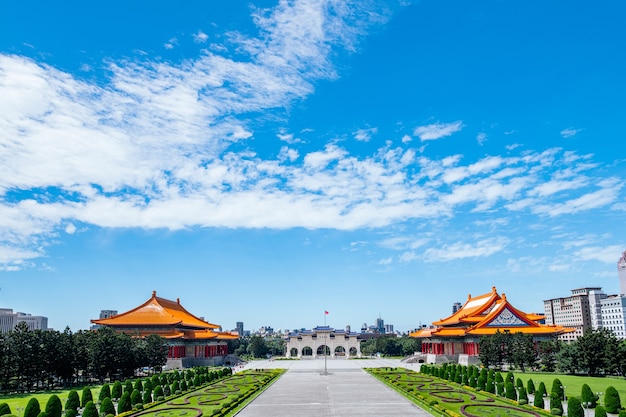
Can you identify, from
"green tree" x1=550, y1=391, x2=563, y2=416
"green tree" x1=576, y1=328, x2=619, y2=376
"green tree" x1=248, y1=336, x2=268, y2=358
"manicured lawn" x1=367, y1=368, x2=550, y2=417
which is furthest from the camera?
"green tree" x1=248, y1=336, x2=268, y2=358

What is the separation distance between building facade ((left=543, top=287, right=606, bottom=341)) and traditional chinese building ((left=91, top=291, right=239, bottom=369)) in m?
100

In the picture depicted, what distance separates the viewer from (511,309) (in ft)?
204

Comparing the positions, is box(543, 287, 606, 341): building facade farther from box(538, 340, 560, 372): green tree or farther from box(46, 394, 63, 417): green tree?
box(46, 394, 63, 417): green tree

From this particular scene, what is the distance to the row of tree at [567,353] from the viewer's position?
41.2 meters

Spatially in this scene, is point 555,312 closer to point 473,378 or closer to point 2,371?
point 473,378

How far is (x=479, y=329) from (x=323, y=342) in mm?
50209

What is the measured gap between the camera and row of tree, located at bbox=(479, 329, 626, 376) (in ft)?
135

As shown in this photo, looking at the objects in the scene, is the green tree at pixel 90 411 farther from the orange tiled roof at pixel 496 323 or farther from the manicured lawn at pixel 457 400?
the orange tiled roof at pixel 496 323

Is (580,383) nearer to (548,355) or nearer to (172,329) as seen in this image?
(548,355)

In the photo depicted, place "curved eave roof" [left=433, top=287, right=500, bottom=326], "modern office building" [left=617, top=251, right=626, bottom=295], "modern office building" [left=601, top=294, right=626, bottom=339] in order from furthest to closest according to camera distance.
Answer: "modern office building" [left=617, top=251, right=626, bottom=295] → "modern office building" [left=601, top=294, right=626, bottom=339] → "curved eave roof" [left=433, top=287, right=500, bottom=326]

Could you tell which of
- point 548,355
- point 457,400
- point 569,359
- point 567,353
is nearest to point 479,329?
point 548,355

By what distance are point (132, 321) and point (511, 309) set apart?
44.8 meters

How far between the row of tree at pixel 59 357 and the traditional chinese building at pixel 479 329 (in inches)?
1364

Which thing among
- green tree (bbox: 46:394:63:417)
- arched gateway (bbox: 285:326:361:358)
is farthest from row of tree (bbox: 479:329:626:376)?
arched gateway (bbox: 285:326:361:358)
